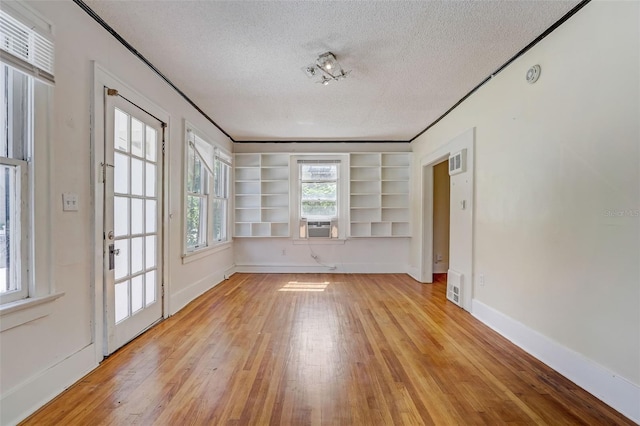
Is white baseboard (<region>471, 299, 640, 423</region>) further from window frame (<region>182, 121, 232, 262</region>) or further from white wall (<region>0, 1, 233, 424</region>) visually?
window frame (<region>182, 121, 232, 262</region>)

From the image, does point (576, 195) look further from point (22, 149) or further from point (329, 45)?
point (22, 149)

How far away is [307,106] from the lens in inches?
148

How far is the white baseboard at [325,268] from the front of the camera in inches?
224

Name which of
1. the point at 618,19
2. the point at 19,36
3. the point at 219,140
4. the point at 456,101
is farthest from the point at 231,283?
the point at 618,19

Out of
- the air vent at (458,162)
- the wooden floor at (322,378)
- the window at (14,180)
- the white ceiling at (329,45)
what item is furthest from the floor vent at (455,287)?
the window at (14,180)

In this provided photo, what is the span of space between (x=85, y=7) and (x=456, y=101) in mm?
3695

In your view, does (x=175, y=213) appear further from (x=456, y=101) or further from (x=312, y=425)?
(x=456, y=101)

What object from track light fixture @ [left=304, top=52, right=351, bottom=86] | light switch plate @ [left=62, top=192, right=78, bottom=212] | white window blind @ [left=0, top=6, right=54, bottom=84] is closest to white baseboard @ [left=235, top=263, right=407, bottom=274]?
track light fixture @ [left=304, top=52, right=351, bottom=86]

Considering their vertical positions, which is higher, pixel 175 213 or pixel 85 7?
pixel 85 7

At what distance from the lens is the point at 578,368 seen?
6.37ft

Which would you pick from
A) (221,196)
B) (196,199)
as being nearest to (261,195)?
(221,196)

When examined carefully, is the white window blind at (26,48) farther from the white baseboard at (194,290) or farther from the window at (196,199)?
the white baseboard at (194,290)

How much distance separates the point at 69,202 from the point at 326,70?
2.27 meters

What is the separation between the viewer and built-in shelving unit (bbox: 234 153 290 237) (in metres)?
5.60
